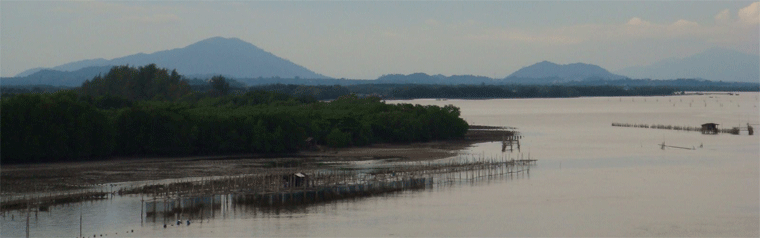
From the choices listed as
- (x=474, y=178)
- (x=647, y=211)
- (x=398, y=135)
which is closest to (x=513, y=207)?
(x=647, y=211)

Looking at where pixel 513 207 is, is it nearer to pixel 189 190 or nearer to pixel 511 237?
pixel 511 237

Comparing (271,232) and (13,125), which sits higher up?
(13,125)

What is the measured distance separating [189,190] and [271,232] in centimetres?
617

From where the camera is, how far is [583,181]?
38.6 meters

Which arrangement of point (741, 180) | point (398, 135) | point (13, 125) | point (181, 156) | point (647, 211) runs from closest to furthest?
point (647, 211) → point (741, 180) → point (13, 125) → point (181, 156) → point (398, 135)

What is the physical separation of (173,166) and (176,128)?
19.8 feet

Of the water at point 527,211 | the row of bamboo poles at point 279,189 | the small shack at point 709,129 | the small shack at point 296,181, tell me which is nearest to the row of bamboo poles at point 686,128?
the small shack at point 709,129

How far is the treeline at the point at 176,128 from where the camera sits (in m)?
42.5

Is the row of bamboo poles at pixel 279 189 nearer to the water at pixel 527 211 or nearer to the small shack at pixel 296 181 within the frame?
the small shack at pixel 296 181

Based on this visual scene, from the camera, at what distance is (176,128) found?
48.7 metres

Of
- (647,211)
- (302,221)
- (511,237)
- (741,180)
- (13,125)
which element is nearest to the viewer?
(511,237)

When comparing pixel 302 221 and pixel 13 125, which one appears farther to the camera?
pixel 13 125

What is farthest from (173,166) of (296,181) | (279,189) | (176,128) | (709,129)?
(709,129)

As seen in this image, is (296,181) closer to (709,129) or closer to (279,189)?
(279,189)
